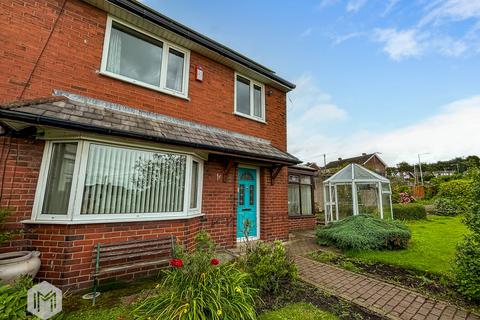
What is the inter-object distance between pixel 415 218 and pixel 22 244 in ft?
63.7

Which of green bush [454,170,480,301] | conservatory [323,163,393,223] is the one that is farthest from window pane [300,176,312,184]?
green bush [454,170,480,301]

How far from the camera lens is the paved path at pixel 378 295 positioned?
144 inches

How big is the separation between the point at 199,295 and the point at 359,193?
33.0 ft

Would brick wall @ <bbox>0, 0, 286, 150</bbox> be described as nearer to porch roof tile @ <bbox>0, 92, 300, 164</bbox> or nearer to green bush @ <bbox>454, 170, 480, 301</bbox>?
porch roof tile @ <bbox>0, 92, 300, 164</bbox>

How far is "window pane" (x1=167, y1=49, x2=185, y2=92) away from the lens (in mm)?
7008

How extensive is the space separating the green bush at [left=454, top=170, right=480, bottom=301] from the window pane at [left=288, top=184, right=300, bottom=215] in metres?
7.65

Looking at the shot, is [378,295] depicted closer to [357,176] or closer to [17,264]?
[17,264]

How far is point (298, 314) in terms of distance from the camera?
11.5 ft

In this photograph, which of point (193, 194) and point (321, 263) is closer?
point (321, 263)

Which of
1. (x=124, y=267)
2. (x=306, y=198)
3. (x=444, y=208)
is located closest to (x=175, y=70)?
(x=124, y=267)

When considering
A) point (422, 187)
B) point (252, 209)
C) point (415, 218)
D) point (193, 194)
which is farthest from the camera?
point (422, 187)

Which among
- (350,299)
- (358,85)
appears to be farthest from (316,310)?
(358,85)

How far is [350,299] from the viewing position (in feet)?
13.5

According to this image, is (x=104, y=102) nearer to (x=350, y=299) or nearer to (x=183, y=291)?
(x=183, y=291)
